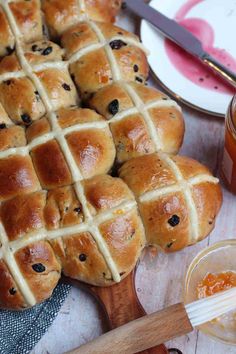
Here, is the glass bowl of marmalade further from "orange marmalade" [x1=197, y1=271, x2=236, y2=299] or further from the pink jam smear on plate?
the pink jam smear on plate

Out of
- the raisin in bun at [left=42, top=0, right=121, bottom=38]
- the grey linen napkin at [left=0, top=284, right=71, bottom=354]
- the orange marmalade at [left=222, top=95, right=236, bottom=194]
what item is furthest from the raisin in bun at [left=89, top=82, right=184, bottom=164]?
the grey linen napkin at [left=0, top=284, right=71, bottom=354]

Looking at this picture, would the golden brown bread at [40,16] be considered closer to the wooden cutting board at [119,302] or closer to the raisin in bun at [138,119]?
the raisin in bun at [138,119]

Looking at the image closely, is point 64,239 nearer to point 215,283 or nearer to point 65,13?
point 215,283

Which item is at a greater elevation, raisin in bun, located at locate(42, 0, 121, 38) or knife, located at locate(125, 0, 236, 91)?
raisin in bun, located at locate(42, 0, 121, 38)

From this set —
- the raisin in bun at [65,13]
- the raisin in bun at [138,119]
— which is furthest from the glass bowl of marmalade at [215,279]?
the raisin in bun at [65,13]

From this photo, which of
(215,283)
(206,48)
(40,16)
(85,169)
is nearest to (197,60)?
(206,48)
